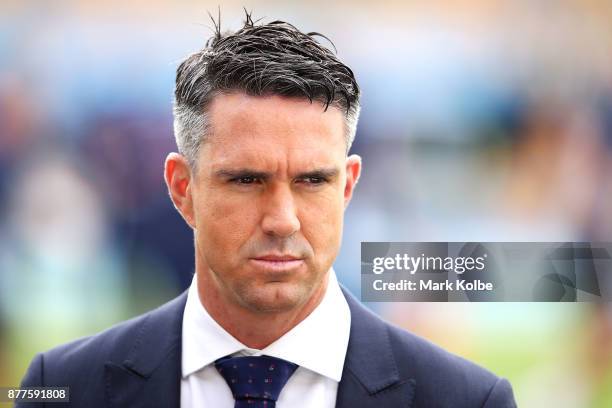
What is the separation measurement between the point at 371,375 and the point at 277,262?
0.47 metres

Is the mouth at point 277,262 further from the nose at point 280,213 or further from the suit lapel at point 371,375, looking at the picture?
the suit lapel at point 371,375

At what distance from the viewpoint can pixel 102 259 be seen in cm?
338

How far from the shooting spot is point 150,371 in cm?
242

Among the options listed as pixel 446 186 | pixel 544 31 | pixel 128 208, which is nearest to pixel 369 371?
pixel 446 186

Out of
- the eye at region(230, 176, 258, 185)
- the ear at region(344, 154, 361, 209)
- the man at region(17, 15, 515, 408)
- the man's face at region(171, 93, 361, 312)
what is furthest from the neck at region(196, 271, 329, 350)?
the eye at region(230, 176, 258, 185)

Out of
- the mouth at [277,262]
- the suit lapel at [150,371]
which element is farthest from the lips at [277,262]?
the suit lapel at [150,371]

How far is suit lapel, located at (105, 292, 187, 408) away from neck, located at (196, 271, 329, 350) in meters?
0.16

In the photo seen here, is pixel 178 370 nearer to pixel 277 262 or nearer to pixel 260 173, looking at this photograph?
pixel 277 262

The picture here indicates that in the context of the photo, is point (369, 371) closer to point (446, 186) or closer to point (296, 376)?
point (296, 376)

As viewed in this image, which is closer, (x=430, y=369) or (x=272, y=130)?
(x=272, y=130)

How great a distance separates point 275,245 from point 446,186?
1.35 m

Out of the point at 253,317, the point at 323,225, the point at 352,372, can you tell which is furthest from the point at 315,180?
the point at 352,372

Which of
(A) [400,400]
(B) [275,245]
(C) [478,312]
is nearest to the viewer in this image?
(B) [275,245]

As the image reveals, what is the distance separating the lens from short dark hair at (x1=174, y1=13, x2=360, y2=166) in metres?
2.21
